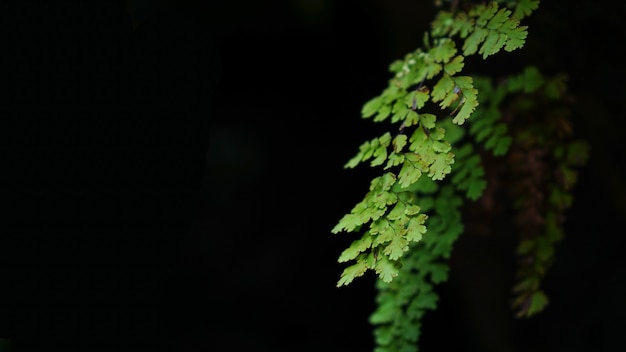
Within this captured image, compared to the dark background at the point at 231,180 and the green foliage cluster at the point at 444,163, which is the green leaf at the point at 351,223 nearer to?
the green foliage cluster at the point at 444,163

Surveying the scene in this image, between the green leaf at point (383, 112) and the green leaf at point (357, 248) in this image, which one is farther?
the green leaf at point (383, 112)

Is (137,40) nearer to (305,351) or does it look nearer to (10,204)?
(10,204)

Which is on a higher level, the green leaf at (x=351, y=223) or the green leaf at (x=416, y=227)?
the green leaf at (x=351, y=223)

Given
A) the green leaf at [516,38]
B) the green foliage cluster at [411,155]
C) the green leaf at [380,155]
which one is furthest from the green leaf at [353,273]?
the green leaf at [516,38]

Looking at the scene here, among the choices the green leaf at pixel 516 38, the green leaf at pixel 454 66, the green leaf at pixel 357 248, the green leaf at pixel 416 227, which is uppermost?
the green leaf at pixel 454 66

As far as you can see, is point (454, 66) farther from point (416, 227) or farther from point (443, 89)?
point (416, 227)

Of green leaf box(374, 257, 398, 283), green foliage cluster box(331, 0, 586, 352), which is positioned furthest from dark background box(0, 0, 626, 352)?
green leaf box(374, 257, 398, 283)
